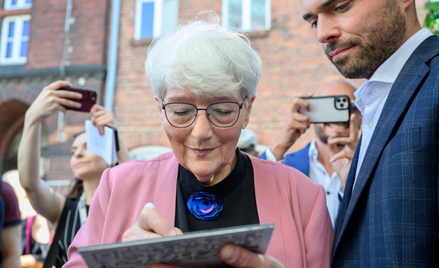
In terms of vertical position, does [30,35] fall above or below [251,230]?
above

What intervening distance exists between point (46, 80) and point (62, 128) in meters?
1.20

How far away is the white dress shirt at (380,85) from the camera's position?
4.45 ft

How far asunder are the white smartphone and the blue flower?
381mm

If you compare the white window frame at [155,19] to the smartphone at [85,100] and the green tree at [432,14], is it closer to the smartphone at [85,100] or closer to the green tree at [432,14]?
the smartphone at [85,100]

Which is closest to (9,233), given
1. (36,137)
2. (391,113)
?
(36,137)

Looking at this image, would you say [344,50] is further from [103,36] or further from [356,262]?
[103,36]

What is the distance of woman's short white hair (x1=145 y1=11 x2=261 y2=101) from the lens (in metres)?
1.27

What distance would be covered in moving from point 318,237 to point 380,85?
0.61 meters

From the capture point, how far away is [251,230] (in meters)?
A: 0.84

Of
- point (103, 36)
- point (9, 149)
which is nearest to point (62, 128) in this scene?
point (103, 36)

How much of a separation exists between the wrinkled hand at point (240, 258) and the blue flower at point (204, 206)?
0.39 metres

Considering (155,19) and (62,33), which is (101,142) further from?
(62,33)

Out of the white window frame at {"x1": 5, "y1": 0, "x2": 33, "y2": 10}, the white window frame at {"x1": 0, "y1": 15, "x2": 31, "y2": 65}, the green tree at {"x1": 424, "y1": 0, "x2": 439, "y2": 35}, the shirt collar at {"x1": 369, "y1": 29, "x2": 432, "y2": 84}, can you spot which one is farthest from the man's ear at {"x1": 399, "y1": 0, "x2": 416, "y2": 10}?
the white window frame at {"x1": 5, "y1": 0, "x2": 33, "y2": 10}

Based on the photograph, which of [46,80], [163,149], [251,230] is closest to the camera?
[251,230]
